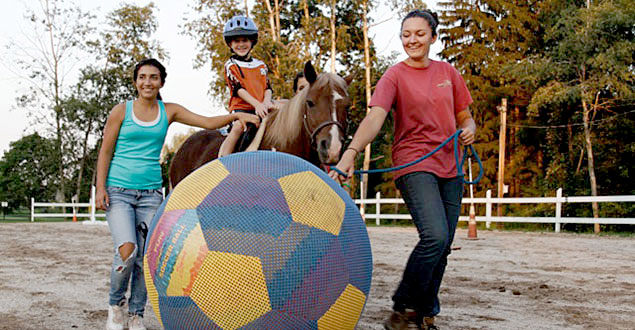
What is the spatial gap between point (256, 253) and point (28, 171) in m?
48.5

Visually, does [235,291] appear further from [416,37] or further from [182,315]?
[416,37]

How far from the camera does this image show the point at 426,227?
354cm

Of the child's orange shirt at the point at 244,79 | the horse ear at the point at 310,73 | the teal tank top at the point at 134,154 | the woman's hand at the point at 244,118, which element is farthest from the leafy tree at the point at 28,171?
the teal tank top at the point at 134,154

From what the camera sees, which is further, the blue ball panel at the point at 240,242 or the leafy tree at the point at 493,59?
the leafy tree at the point at 493,59

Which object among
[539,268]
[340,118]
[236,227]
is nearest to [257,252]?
[236,227]

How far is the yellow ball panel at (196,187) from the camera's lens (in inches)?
114

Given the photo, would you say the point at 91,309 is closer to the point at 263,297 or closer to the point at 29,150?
the point at 263,297

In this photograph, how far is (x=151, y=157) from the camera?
13.9ft

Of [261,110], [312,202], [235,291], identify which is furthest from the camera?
[261,110]

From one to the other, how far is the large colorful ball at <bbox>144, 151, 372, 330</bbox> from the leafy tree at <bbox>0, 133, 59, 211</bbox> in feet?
131

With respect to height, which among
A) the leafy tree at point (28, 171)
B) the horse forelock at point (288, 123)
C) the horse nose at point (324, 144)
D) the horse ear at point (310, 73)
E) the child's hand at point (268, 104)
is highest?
the horse ear at point (310, 73)

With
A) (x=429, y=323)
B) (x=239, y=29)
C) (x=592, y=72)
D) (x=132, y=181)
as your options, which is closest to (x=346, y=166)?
(x=429, y=323)

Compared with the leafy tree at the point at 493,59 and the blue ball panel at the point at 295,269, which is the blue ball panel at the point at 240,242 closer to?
the blue ball panel at the point at 295,269

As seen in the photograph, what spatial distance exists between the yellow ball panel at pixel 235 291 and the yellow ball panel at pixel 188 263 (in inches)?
3.5
